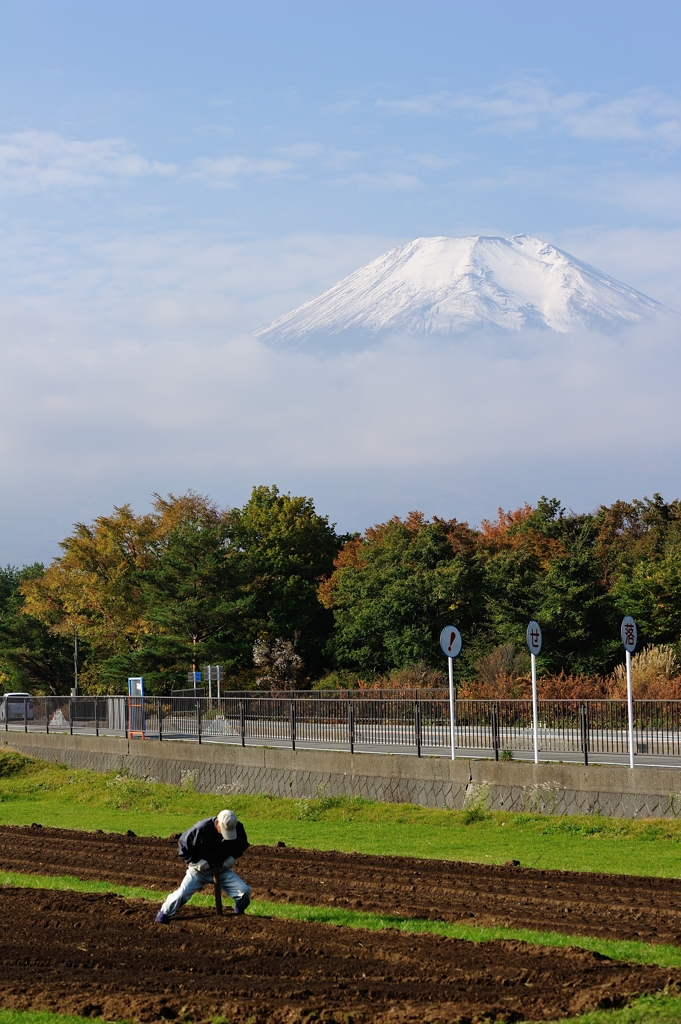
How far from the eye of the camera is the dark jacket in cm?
1155

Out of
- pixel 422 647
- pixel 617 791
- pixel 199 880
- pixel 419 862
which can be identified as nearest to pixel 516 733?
pixel 617 791

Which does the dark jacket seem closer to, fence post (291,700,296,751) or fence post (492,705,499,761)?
fence post (492,705,499,761)

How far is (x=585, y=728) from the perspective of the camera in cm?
2267

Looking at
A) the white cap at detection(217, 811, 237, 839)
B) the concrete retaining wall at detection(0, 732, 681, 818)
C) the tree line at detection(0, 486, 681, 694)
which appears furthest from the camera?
the tree line at detection(0, 486, 681, 694)

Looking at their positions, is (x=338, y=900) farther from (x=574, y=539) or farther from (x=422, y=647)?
(x=574, y=539)

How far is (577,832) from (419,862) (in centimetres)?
418

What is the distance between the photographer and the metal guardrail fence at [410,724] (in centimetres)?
2303

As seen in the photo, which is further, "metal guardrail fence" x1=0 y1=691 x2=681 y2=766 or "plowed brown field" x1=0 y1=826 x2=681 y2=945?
"metal guardrail fence" x1=0 y1=691 x2=681 y2=766

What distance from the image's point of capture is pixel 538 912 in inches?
500

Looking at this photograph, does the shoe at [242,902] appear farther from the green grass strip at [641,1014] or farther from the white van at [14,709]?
the white van at [14,709]

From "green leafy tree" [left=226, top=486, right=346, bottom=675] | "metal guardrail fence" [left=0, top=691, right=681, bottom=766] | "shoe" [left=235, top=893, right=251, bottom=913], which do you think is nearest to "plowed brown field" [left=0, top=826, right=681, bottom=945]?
"shoe" [left=235, top=893, right=251, bottom=913]

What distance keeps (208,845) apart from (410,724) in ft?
54.8

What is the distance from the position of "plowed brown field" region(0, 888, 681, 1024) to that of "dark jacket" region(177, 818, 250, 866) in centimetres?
84

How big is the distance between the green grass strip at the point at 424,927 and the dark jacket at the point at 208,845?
161cm
